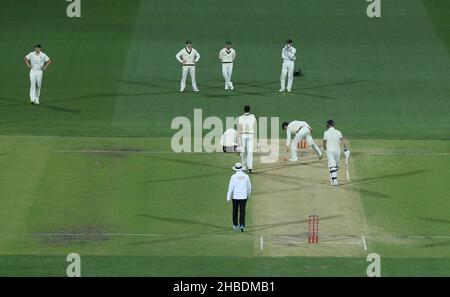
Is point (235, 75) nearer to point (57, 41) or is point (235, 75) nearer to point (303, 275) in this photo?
point (57, 41)

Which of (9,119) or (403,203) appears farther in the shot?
(9,119)

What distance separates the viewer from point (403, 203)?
1903 inches

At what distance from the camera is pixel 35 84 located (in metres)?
60.1

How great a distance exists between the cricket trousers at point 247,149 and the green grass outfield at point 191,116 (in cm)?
71

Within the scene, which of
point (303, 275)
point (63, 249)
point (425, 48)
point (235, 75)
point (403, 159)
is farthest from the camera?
point (425, 48)

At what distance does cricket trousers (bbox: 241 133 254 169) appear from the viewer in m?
49.9

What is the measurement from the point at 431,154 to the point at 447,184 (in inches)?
137

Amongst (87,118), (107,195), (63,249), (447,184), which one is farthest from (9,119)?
(447,184)

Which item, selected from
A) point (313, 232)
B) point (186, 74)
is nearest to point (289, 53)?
point (186, 74)

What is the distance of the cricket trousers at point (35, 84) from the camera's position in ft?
195

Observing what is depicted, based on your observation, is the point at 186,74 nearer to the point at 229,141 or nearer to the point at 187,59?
the point at 187,59

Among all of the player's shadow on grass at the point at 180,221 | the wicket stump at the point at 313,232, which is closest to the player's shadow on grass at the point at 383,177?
the wicket stump at the point at 313,232

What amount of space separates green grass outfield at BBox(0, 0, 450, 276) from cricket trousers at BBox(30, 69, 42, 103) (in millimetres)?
581

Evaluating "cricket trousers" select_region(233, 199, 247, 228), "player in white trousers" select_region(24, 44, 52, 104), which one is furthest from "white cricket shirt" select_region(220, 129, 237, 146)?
"player in white trousers" select_region(24, 44, 52, 104)
